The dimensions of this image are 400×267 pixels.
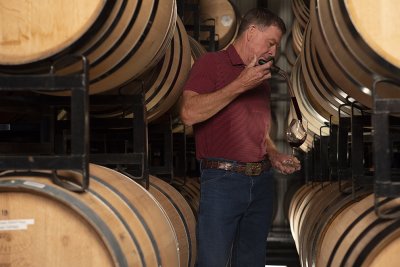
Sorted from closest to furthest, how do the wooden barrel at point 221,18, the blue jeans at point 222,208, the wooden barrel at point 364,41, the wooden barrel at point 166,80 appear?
1. the wooden barrel at point 364,41
2. the blue jeans at point 222,208
3. the wooden barrel at point 166,80
4. the wooden barrel at point 221,18

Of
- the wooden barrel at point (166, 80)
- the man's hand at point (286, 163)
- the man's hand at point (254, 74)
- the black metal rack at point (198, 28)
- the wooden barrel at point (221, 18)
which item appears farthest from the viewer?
the wooden barrel at point (221, 18)

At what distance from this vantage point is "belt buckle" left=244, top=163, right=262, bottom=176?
3.20 metres

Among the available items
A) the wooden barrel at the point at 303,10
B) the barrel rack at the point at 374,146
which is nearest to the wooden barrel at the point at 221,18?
the wooden barrel at the point at 303,10

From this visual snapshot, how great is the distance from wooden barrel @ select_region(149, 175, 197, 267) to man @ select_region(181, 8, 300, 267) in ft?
0.75

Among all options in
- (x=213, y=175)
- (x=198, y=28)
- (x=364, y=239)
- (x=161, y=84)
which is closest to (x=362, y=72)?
(x=364, y=239)

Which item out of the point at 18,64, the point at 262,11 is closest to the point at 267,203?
the point at 262,11

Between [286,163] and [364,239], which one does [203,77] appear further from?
[364,239]

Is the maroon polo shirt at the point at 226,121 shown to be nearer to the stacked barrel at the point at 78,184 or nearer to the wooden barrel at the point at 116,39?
the wooden barrel at the point at 116,39

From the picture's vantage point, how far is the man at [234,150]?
3.12m

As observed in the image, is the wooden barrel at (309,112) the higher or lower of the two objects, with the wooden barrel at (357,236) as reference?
higher

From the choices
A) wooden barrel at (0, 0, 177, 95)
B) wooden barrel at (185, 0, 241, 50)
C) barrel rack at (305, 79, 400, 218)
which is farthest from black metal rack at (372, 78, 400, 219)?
wooden barrel at (185, 0, 241, 50)

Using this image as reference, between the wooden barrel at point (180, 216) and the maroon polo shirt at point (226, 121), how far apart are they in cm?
39

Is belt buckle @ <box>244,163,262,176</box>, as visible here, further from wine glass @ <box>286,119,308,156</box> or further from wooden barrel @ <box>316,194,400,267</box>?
wooden barrel @ <box>316,194,400,267</box>

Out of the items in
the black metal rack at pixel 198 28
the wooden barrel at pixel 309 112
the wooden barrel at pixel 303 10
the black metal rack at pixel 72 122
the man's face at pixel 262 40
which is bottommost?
the black metal rack at pixel 72 122
